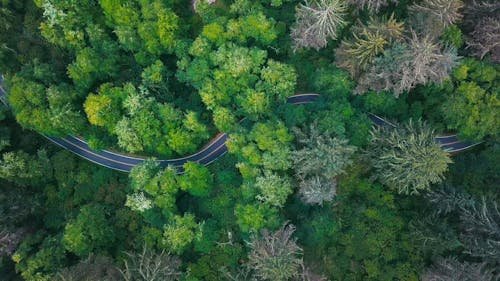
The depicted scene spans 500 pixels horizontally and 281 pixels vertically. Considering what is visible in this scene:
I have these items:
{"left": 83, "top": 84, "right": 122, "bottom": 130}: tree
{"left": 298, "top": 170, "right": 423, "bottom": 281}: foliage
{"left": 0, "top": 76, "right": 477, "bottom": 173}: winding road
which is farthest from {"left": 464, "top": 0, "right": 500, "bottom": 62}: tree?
{"left": 83, "top": 84, "right": 122, "bottom": 130}: tree

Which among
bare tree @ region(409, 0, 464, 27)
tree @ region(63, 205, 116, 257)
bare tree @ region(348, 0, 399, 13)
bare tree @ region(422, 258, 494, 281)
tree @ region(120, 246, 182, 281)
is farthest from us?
tree @ region(63, 205, 116, 257)

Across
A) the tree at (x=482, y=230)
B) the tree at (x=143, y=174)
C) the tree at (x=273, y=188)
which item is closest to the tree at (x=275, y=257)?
the tree at (x=273, y=188)

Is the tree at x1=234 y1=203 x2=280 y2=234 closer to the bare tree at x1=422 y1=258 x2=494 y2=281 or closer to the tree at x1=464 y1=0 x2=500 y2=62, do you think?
the bare tree at x1=422 y1=258 x2=494 y2=281

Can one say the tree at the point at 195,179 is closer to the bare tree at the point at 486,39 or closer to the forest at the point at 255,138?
the forest at the point at 255,138

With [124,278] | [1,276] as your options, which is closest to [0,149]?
[1,276]

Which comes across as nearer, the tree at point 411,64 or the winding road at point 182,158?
the tree at point 411,64

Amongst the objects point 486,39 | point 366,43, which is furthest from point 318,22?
point 486,39

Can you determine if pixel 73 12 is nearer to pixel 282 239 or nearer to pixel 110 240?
pixel 110 240
